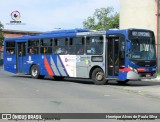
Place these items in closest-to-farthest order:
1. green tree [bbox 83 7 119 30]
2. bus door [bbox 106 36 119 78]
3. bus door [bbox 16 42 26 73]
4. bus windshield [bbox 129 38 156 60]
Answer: bus windshield [bbox 129 38 156 60]
bus door [bbox 106 36 119 78]
bus door [bbox 16 42 26 73]
green tree [bbox 83 7 119 30]

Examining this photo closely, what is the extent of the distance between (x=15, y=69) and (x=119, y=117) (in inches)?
846

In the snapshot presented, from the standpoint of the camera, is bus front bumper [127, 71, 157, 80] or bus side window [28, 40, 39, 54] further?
bus side window [28, 40, 39, 54]

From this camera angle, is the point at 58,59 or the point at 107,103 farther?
the point at 58,59

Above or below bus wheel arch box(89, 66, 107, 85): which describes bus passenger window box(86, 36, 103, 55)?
above

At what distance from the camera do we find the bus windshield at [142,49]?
22.6 meters

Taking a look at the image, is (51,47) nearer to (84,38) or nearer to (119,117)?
(84,38)

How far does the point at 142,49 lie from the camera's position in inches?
909

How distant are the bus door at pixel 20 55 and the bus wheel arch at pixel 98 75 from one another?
311 inches

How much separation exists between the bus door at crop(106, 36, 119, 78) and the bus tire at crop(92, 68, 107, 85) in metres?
0.48

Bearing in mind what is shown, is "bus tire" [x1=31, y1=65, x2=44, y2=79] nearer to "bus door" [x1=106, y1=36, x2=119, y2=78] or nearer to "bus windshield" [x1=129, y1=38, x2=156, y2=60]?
"bus door" [x1=106, y1=36, x2=119, y2=78]

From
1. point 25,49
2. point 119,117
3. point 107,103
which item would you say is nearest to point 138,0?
point 25,49

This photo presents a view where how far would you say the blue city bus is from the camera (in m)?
22.7

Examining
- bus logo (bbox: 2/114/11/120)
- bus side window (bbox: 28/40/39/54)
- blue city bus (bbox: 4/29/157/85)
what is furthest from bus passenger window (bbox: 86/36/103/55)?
bus logo (bbox: 2/114/11/120)

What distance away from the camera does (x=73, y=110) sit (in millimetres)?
12484
